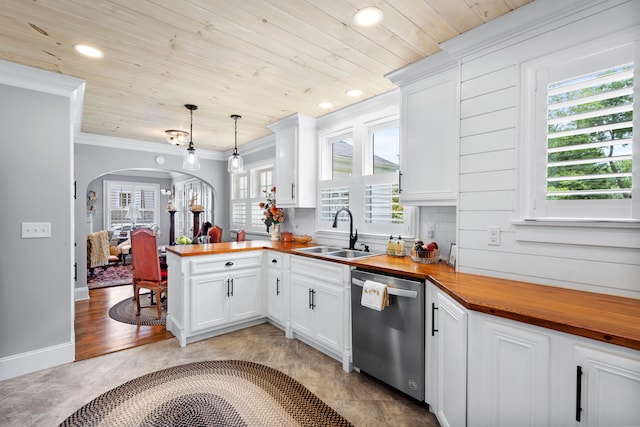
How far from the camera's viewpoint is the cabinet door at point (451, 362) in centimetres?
154

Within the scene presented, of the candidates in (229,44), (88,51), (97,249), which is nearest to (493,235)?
(229,44)

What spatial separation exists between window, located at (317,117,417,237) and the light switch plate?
2748 mm

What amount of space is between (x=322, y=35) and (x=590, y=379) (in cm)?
227

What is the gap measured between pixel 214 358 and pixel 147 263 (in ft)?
6.06

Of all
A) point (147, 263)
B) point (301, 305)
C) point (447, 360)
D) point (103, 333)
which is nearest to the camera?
point (447, 360)

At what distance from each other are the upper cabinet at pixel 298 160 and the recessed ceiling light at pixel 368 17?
Result: 1.95 meters

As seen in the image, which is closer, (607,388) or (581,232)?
(607,388)

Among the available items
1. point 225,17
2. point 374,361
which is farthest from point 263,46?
point 374,361

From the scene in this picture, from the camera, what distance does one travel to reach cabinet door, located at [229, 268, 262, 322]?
3.31 meters

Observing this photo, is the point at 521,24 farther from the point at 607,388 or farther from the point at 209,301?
the point at 209,301

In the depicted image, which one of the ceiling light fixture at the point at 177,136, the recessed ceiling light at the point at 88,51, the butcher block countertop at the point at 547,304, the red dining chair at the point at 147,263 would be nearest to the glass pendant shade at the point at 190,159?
the ceiling light fixture at the point at 177,136

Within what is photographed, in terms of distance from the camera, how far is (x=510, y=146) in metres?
1.87

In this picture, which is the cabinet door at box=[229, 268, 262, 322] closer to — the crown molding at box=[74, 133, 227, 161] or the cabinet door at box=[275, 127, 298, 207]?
the cabinet door at box=[275, 127, 298, 207]

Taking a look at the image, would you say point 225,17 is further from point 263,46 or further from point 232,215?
point 232,215
